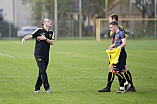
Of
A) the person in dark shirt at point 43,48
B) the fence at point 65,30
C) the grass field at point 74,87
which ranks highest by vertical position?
the fence at point 65,30

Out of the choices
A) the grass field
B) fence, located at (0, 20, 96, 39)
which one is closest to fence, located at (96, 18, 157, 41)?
fence, located at (0, 20, 96, 39)

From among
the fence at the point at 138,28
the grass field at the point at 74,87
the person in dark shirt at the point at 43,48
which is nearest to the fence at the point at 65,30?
the fence at the point at 138,28

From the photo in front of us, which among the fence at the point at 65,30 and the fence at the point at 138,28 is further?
the fence at the point at 65,30

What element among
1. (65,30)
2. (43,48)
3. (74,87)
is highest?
(65,30)

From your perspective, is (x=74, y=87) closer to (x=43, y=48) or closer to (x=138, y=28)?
(x=43, y=48)

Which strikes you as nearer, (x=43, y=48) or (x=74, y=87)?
(x=43, y=48)

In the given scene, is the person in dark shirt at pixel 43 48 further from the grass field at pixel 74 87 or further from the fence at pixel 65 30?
the fence at pixel 65 30

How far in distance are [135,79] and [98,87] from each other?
6.53ft

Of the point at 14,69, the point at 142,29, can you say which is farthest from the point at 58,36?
the point at 14,69

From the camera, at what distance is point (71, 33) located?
185 ft

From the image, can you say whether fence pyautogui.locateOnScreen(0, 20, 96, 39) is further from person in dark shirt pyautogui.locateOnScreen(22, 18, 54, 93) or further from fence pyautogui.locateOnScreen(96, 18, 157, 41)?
person in dark shirt pyautogui.locateOnScreen(22, 18, 54, 93)

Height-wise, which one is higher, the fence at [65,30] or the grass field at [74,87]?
the fence at [65,30]

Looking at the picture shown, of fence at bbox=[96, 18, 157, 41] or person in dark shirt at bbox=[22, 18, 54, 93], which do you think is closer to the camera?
person in dark shirt at bbox=[22, 18, 54, 93]

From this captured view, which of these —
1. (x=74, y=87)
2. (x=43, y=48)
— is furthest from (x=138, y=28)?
(x=43, y=48)
